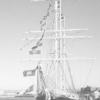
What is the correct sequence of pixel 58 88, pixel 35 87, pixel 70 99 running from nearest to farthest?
pixel 35 87 < pixel 70 99 < pixel 58 88

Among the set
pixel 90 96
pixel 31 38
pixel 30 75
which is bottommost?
pixel 90 96

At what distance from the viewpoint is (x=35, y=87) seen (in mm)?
44531

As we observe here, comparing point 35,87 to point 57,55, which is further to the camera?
point 57,55

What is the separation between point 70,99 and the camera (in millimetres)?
48594

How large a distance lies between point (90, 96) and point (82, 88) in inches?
87.3

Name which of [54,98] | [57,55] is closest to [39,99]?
[54,98]

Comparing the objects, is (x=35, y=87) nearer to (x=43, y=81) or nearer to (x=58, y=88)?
(x=43, y=81)

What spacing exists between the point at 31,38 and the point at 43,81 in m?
12.1

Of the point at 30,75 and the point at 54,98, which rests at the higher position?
the point at 30,75

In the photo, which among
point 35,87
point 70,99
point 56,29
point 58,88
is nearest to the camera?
point 35,87

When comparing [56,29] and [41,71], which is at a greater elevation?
[56,29]

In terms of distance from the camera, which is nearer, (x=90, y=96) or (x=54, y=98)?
(x=54, y=98)

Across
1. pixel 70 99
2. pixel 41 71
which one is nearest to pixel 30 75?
pixel 41 71

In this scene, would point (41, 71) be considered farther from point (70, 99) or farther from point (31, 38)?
point (31, 38)
